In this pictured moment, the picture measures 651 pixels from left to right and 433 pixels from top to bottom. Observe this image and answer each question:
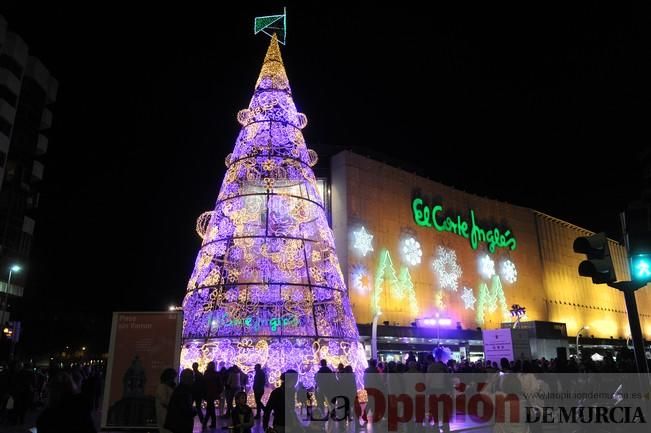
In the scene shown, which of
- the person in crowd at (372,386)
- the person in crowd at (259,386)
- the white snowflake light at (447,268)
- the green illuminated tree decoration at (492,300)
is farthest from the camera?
the green illuminated tree decoration at (492,300)

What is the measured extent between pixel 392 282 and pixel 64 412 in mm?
36689

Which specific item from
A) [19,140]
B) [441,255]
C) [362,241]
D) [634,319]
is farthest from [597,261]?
[19,140]

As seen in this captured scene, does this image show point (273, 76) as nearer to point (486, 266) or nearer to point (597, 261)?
point (597, 261)

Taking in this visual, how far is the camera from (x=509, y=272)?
175 feet

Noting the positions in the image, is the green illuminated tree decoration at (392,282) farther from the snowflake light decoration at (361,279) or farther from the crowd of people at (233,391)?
the crowd of people at (233,391)

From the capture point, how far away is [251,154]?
17.4 metres

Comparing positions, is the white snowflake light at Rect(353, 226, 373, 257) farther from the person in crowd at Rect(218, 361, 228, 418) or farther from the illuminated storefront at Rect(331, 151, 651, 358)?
the person in crowd at Rect(218, 361, 228, 418)

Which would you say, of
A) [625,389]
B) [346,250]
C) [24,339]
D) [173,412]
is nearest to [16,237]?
[24,339]

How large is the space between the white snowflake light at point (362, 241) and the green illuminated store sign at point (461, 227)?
7.07 metres

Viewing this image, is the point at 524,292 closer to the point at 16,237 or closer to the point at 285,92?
the point at 285,92

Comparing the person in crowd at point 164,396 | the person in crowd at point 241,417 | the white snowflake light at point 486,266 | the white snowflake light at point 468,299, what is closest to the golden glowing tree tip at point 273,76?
the person in crowd at point 241,417

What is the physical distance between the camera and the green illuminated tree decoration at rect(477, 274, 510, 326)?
47.6 meters

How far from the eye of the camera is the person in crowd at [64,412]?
178 inches

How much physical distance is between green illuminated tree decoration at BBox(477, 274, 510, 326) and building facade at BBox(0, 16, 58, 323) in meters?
41.6
